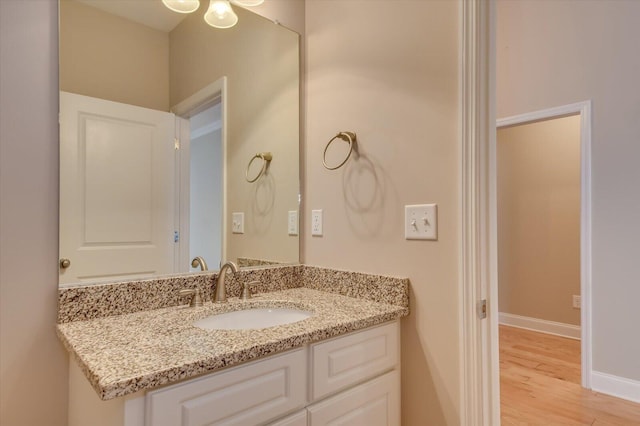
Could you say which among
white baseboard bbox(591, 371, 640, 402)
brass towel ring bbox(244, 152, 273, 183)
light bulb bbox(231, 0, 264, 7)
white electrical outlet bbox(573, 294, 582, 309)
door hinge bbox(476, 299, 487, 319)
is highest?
light bulb bbox(231, 0, 264, 7)

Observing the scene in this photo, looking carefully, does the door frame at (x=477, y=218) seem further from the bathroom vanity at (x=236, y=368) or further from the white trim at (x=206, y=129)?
the white trim at (x=206, y=129)

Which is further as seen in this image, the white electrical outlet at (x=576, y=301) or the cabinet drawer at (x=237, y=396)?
the white electrical outlet at (x=576, y=301)

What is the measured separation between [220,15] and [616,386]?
3.01 meters

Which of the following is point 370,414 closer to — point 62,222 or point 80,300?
point 80,300

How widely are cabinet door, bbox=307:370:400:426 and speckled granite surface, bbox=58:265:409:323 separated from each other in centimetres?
27

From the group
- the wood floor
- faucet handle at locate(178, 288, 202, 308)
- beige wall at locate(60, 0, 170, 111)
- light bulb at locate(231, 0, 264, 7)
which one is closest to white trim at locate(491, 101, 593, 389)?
the wood floor

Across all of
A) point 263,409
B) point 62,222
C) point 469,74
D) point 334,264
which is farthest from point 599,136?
point 62,222

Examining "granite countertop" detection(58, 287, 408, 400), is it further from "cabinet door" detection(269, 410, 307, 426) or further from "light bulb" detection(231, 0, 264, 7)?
"light bulb" detection(231, 0, 264, 7)

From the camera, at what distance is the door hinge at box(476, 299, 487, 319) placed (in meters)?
1.07

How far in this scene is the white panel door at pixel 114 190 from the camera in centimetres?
107

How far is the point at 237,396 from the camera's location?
81 cm

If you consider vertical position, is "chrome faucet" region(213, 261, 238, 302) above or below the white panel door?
below

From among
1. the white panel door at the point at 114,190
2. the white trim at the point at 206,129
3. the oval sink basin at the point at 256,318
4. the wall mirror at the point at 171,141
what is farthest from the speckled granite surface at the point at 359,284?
the white trim at the point at 206,129

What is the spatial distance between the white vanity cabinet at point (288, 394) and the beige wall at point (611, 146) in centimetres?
184
